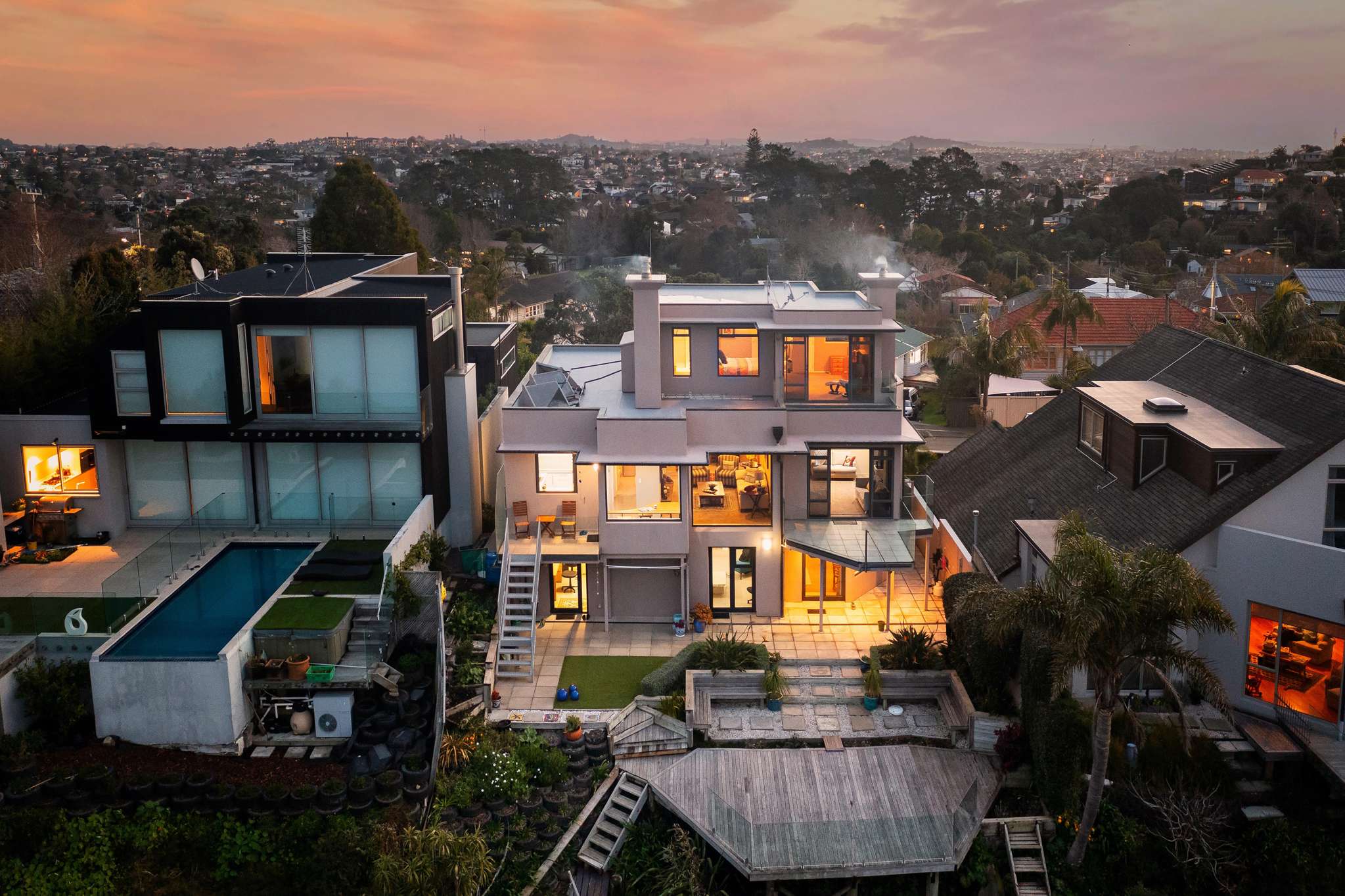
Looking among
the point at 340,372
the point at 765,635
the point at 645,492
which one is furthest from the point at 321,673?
the point at 765,635

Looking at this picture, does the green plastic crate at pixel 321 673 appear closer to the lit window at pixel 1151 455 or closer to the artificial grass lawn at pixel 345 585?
the artificial grass lawn at pixel 345 585

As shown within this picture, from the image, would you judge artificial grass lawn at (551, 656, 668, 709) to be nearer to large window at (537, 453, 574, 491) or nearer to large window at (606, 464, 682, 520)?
large window at (606, 464, 682, 520)

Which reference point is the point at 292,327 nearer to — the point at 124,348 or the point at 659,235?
the point at 124,348

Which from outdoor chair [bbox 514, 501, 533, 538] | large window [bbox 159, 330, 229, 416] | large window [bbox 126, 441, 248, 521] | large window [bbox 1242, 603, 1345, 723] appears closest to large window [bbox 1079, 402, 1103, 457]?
large window [bbox 1242, 603, 1345, 723]

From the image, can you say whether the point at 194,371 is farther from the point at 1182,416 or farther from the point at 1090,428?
the point at 1182,416

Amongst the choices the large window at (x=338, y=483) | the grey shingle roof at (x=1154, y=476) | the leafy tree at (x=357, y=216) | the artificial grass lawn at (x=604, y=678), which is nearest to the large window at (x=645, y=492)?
the artificial grass lawn at (x=604, y=678)

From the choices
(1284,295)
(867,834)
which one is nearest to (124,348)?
(867,834)
